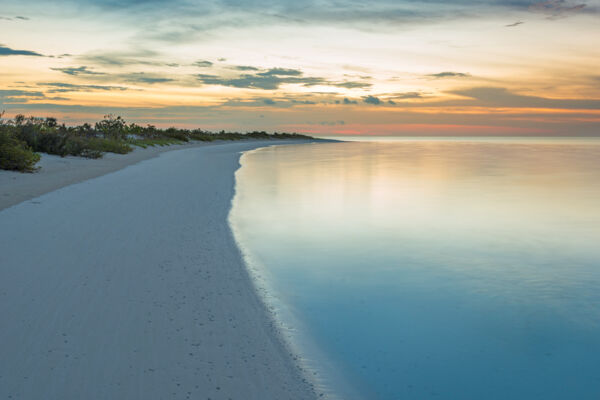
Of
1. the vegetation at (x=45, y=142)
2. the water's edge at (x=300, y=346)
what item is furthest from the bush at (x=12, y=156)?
the water's edge at (x=300, y=346)

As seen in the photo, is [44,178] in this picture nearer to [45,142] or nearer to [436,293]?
[45,142]

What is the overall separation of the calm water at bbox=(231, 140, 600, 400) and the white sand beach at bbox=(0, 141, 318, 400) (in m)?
0.67

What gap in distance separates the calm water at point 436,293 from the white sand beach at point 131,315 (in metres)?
0.67

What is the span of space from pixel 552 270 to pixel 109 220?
29.1ft

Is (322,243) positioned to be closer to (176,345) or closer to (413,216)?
(413,216)

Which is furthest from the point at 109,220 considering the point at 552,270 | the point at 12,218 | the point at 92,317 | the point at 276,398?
the point at 552,270

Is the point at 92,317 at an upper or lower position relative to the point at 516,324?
upper

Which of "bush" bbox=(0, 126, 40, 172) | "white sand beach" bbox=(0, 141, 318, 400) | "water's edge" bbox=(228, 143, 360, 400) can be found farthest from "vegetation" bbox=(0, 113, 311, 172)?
"water's edge" bbox=(228, 143, 360, 400)

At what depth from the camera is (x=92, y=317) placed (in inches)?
193

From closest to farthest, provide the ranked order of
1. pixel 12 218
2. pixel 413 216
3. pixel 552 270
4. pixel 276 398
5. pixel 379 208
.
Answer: pixel 276 398, pixel 552 270, pixel 12 218, pixel 413 216, pixel 379 208

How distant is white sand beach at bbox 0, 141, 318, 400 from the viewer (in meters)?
3.79

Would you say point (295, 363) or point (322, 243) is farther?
point (322, 243)

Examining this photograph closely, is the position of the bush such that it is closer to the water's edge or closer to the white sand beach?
the white sand beach

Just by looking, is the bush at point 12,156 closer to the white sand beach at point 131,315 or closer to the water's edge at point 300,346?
the white sand beach at point 131,315
